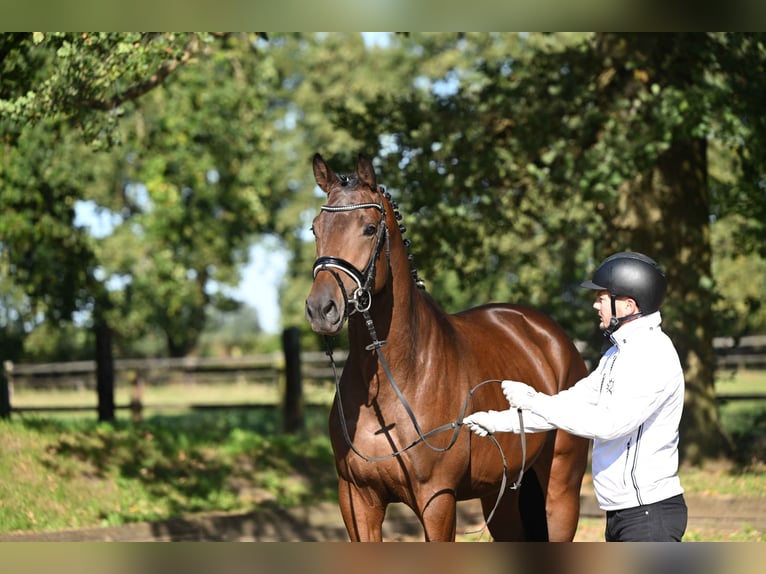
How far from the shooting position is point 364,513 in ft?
→ 16.3

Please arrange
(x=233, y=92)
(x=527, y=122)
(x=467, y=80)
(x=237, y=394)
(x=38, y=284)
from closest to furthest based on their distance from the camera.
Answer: (x=527, y=122) → (x=467, y=80) → (x=38, y=284) → (x=233, y=92) → (x=237, y=394)

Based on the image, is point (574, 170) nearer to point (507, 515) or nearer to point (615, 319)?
point (507, 515)

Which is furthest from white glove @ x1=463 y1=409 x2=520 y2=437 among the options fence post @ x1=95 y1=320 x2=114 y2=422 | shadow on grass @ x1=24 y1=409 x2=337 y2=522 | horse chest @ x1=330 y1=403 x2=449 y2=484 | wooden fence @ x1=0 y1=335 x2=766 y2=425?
wooden fence @ x1=0 y1=335 x2=766 y2=425

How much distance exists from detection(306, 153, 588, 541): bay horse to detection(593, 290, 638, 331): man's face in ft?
2.46

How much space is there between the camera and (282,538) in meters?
Result: 9.58

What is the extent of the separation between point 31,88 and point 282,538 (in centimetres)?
499

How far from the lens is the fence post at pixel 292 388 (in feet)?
50.3

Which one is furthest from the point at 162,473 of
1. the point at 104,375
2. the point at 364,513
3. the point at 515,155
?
the point at 364,513

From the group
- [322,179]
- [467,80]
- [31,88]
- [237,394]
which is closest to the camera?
[322,179]

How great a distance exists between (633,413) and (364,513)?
5.38 feet

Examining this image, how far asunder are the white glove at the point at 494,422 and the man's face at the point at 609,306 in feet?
1.92

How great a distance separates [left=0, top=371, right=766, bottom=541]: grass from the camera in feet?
32.1

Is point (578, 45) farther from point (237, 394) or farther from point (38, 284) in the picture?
point (237, 394)
